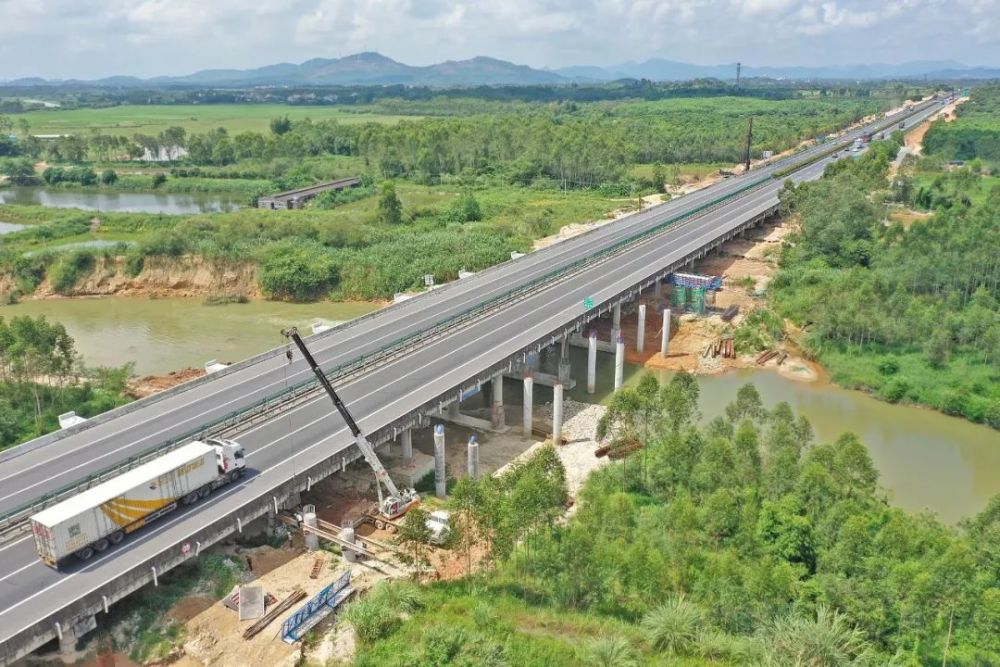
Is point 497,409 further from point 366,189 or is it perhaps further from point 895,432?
point 366,189

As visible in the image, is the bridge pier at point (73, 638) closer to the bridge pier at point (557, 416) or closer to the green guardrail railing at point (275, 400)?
the green guardrail railing at point (275, 400)

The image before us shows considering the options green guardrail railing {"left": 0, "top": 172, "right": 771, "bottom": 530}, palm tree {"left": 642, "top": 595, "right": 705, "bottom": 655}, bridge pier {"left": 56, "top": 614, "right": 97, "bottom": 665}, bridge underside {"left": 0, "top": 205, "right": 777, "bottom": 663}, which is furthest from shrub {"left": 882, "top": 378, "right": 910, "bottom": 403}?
bridge pier {"left": 56, "top": 614, "right": 97, "bottom": 665}

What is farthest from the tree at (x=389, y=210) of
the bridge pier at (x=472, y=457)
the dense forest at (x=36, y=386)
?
the bridge pier at (x=472, y=457)

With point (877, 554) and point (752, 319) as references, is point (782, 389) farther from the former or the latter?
point (877, 554)

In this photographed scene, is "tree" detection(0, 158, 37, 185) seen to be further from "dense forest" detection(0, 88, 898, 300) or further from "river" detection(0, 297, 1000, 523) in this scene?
"river" detection(0, 297, 1000, 523)

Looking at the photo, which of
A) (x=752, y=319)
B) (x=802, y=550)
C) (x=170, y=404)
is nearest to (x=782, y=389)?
(x=752, y=319)

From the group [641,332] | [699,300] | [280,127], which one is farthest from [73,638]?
[280,127]
